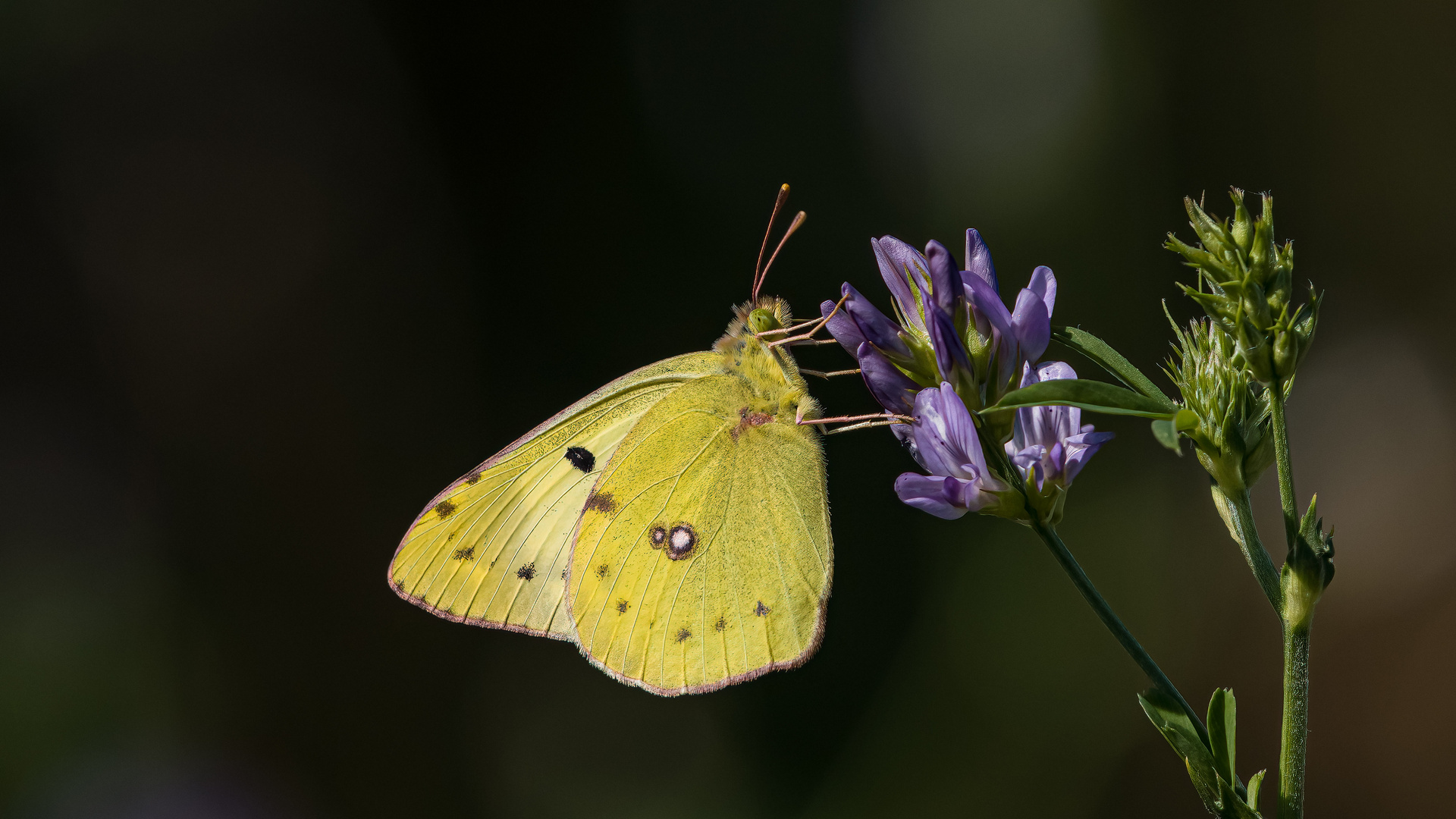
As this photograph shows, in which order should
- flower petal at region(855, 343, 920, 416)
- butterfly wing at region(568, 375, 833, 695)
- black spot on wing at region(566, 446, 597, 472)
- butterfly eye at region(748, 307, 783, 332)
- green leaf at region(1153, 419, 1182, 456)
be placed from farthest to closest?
1. black spot on wing at region(566, 446, 597, 472)
2. butterfly eye at region(748, 307, 783, 332)
3. butterfly wing at region(568, 375, 833, 695)
4. flower petal at region(855, 343, 920, 416)
5. green leaf at region(1153, 419, 1182, 456)

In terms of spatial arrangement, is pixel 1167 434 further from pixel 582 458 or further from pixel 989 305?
pixel 582 458

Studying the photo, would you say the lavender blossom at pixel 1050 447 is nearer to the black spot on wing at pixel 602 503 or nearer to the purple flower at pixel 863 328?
the purple flower at pixel 863 328

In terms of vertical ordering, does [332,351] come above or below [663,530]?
above

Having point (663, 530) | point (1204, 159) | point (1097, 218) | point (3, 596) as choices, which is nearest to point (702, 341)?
point (1097, 218)

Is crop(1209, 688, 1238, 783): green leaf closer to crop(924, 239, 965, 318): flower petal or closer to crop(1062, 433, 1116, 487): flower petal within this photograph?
crop(1062, 433, 1116, 487): flower petal

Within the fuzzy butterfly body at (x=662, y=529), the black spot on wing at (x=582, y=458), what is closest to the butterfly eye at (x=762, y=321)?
the fuzzy butterfly body at (x=662, y=529)

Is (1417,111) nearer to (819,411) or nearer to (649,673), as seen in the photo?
(819,411)

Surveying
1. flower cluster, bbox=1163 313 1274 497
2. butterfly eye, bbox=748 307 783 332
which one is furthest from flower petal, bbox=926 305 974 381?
butterfly eye, bbox=748 307 783 332
